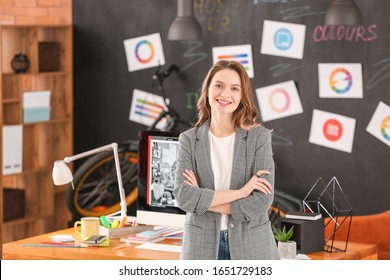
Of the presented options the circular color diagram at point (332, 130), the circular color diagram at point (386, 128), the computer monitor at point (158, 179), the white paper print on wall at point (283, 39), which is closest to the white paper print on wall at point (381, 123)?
the circular color diagram at point (386, 128)

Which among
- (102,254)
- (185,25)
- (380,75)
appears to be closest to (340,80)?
(380,75)

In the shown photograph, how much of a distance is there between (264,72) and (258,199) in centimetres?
327

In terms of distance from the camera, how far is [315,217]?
448 centimetres

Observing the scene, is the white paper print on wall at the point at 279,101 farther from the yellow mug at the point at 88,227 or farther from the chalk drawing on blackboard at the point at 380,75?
the yellow mug at the point at 88,227

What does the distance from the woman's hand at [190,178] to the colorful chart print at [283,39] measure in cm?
319

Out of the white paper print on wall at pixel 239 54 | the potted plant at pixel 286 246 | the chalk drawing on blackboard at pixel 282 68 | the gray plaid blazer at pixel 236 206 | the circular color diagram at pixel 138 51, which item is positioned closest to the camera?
the gray plaid blazer at pixel 236 206

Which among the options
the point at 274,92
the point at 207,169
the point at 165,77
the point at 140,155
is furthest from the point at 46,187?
the point at 207,169

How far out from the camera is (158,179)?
469 cm

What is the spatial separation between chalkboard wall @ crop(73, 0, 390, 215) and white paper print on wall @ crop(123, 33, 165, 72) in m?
0.05

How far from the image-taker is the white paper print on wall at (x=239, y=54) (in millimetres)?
6762

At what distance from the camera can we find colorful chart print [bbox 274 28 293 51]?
6598 mm

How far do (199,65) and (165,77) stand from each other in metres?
Result: 0.29

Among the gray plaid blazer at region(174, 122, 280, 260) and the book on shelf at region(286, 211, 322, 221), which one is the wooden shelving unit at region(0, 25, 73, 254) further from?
the gray plaid blazer at region(174, 122, 280, 260)

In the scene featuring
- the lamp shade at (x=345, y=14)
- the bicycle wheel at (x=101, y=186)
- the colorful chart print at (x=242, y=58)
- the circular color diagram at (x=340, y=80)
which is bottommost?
the bicycle wheel at (x=101, y=186)
